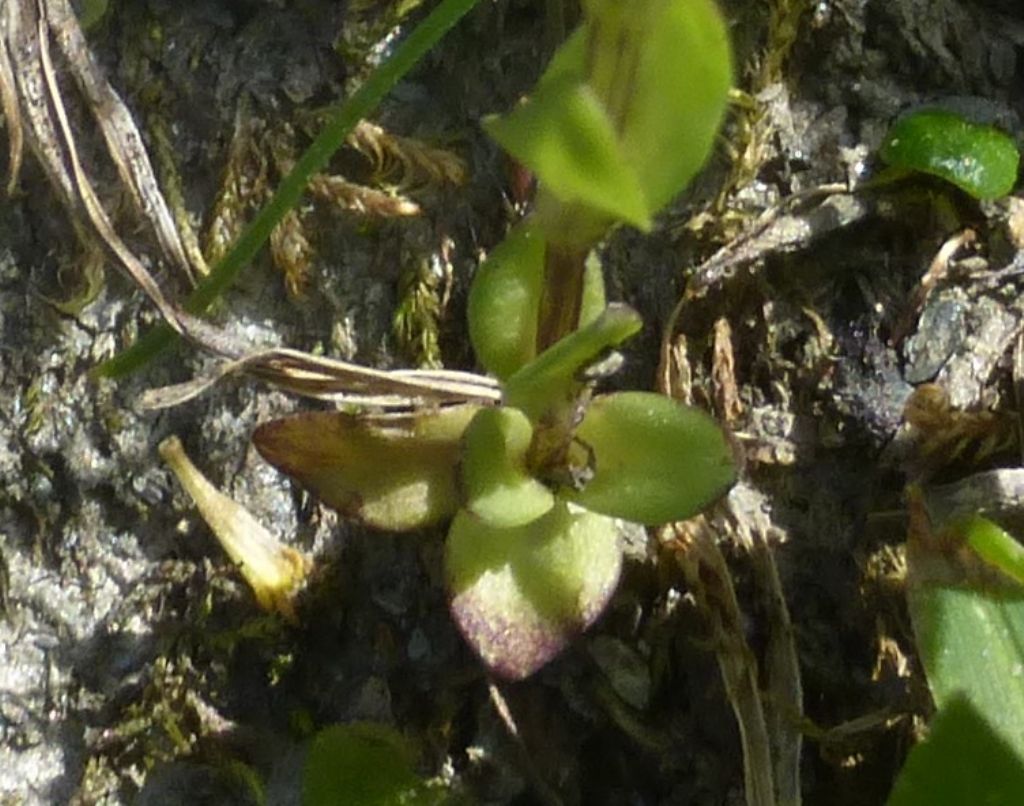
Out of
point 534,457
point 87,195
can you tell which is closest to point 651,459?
point 534,457

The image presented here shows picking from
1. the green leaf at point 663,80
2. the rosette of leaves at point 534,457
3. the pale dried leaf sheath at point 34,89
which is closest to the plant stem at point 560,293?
the rosette of leaves at point 534,457

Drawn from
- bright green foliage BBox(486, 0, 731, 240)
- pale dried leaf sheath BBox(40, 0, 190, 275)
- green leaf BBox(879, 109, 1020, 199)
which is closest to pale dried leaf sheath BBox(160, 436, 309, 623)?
pale dried leaf sheath BBox(40, 0, 190, 275)

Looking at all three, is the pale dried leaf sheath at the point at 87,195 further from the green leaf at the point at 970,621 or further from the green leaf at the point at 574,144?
the green leaf at the point at 970,621

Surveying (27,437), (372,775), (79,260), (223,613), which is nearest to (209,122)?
(79,260)

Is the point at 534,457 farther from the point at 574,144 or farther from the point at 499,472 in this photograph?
the point at 574,144

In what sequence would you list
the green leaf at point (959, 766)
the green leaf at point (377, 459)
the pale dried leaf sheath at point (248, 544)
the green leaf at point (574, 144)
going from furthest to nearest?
the pale dried leaf sheath at point (248, 544) < the green leaf at point (377, 459) < the green leaf at point (959, 766) < the green leaf at point (574, 144)
